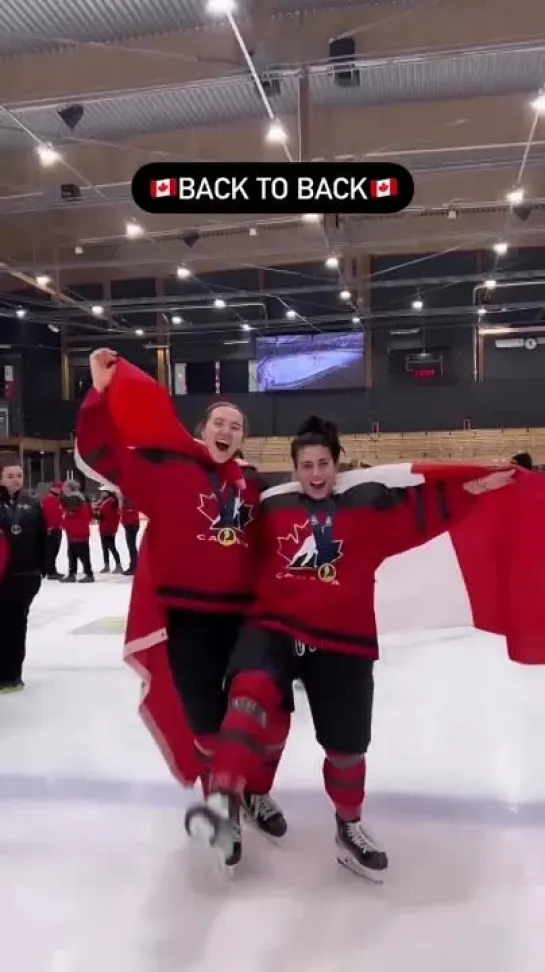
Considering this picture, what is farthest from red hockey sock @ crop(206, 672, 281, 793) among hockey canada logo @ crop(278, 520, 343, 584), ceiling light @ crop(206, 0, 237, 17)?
ceiling light @ crop(206, 0, 237, 17)

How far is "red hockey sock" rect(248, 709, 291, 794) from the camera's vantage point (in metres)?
2.01

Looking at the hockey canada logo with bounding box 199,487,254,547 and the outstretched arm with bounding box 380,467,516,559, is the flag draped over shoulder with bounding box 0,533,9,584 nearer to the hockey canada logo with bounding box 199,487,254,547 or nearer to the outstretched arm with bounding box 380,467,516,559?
the hockey canada logo with bounding box 199,487,254,547

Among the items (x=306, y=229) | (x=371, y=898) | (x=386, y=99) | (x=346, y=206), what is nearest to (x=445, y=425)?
(x=306, y=229)

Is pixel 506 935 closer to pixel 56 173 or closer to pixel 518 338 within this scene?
pixel 56 173

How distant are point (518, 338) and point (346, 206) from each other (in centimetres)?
1542

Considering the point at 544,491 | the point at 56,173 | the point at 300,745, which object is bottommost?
the point at 300,745

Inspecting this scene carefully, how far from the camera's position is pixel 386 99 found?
805cm

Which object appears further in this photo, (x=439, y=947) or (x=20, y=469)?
(x=20, y=469)

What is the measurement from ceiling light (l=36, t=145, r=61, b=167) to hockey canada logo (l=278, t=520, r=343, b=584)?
24.7 ft

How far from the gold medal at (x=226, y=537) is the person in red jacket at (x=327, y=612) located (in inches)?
3.4

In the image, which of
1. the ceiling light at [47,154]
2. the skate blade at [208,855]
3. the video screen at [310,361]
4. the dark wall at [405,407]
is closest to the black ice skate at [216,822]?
the skate blade at [208,855]

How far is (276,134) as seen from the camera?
7.70 metres

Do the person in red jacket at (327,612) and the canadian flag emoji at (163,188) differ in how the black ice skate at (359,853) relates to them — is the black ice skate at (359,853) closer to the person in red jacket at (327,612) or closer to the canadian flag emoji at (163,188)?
the person in red jacket at (327,612)

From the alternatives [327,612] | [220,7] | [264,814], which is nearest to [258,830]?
[264,814]
